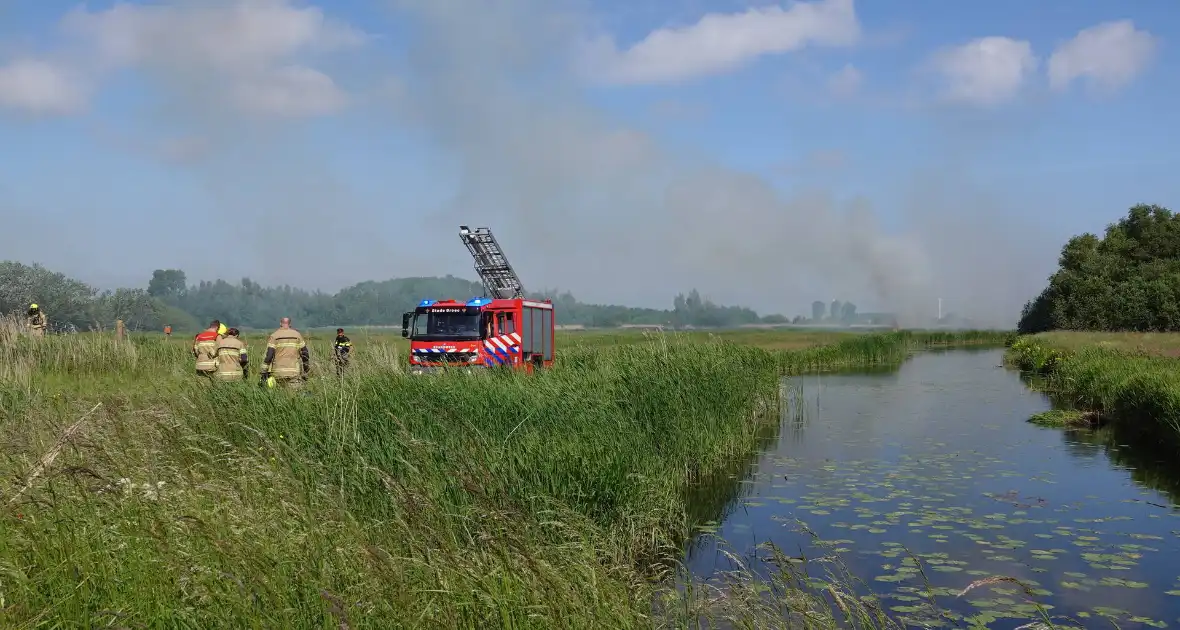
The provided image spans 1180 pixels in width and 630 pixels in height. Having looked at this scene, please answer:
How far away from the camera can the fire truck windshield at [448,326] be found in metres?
23.3

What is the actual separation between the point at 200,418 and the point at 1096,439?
56.8 ft

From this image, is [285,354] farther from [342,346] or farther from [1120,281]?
[1120,281]

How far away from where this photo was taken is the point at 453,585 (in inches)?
221

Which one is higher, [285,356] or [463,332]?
[463,332]

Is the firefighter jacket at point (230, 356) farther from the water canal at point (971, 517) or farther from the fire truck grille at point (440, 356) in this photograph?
the water canal at point (971, 517)

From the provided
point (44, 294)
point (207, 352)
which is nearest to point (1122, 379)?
point (207, 352)

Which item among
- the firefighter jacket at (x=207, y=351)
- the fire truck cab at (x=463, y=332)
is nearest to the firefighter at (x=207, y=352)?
the firefighter jacket at (x=207, y=351)

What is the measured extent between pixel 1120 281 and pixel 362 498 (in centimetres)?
6514

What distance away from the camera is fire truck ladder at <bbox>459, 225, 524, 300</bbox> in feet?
96.9

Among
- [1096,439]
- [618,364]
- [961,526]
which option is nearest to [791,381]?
[1096,439]

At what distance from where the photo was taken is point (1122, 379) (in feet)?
71.2

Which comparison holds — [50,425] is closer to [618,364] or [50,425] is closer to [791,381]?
[618,364]

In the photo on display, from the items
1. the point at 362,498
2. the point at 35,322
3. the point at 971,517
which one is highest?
the point at 35,322

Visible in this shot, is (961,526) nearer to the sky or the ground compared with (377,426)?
nearer to the ground
